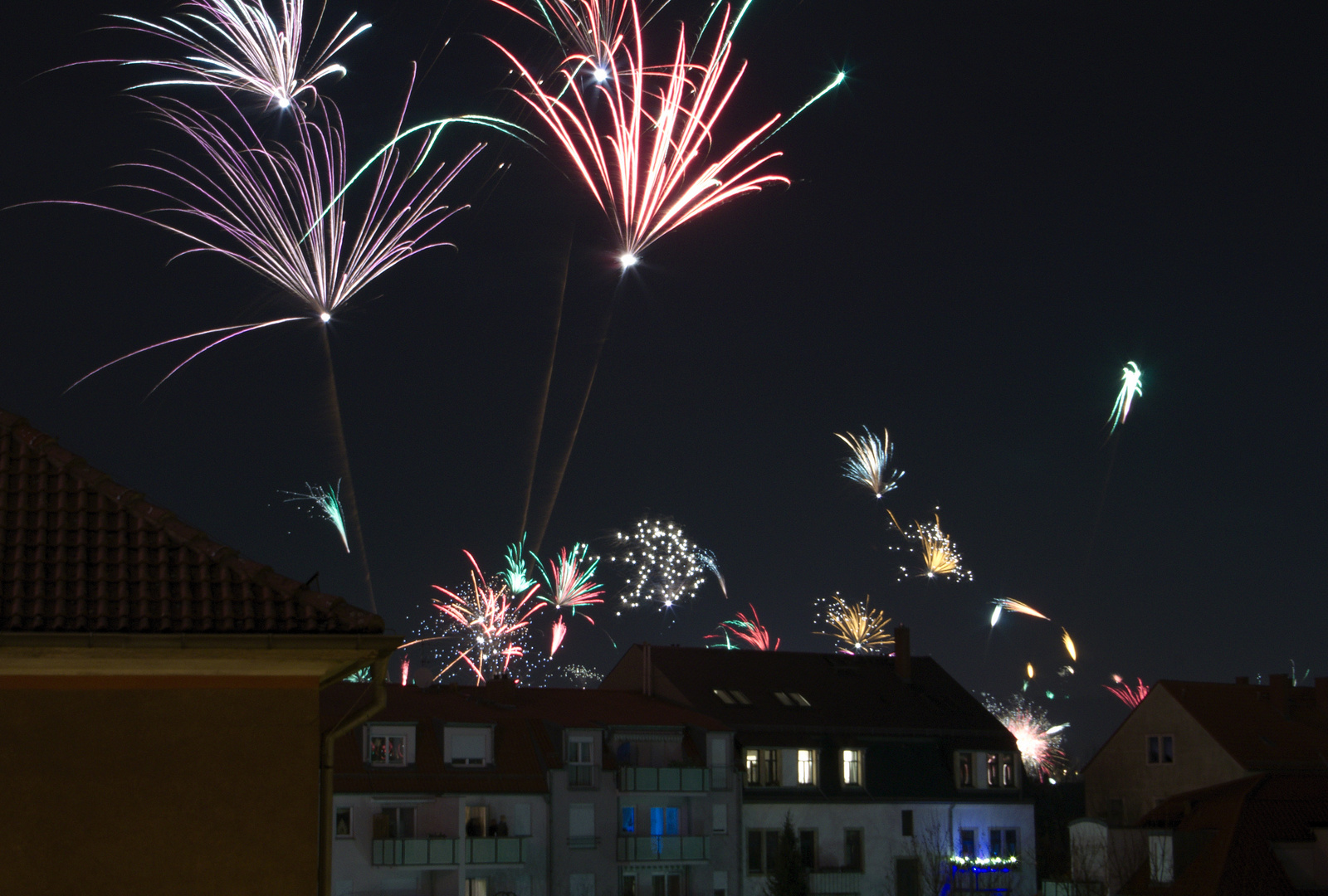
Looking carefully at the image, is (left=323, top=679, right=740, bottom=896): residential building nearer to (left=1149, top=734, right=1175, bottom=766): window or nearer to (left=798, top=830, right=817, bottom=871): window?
(left=798, top=830, right=817, bottom=871): window

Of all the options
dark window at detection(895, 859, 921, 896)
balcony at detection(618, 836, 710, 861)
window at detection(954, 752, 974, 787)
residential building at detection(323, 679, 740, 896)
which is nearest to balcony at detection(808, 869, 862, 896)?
dark window at detection(895, 859, 921, 896)

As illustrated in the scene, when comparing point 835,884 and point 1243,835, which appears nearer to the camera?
point 1243,835

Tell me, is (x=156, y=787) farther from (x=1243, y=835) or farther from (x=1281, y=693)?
(x=1281, y=693)

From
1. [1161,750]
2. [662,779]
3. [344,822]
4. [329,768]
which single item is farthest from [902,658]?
[329,768]

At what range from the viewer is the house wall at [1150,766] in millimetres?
62938

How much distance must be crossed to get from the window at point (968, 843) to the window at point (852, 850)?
213 inches

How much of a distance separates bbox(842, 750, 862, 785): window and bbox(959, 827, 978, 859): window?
18.2ft

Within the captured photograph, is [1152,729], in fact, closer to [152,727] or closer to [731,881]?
[731,881]

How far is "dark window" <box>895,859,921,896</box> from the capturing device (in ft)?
196

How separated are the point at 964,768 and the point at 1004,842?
365cm

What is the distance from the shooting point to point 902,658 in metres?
70.6

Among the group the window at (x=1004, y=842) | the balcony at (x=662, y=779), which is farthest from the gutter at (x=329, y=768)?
the window at (x=1004, y=842)

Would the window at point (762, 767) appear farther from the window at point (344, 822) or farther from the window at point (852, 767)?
the window at point (344, 822)

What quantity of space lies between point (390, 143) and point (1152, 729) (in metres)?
46.8
